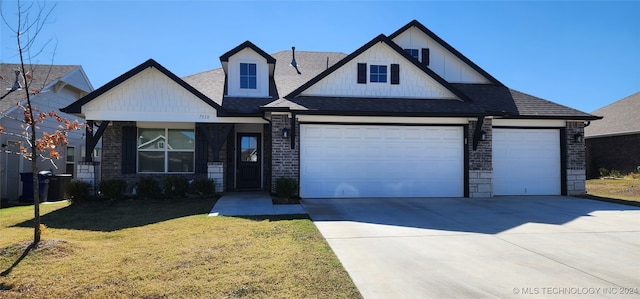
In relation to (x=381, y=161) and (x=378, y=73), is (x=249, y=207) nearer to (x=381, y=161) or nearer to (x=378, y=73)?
(x=381, y=161)

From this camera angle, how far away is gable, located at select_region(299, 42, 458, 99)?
486 inches

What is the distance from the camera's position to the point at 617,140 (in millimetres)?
21141

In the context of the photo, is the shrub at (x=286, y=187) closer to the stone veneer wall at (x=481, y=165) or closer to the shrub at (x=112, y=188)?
the shrub at (x=112, y=188)

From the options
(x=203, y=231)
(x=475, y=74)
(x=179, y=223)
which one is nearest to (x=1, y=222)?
(x=179, y=223)

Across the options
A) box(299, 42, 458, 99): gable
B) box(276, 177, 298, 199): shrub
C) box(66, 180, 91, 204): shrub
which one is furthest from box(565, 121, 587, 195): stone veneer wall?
box(66, 180, 91, 204): shrub

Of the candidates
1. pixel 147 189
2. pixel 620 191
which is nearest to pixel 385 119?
pixel 147 189

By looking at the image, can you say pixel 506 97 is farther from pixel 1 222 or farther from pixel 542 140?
pixel 1 222

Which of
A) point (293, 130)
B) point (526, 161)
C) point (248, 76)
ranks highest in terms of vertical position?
point (248, 76)

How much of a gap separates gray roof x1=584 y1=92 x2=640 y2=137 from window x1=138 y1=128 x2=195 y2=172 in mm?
22183

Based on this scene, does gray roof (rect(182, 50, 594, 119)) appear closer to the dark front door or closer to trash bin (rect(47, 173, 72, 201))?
the dark front door

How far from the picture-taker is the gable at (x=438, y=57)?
49.2 ft

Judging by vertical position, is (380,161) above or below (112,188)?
above

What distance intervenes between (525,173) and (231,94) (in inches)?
416

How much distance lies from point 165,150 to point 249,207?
5.20 m
